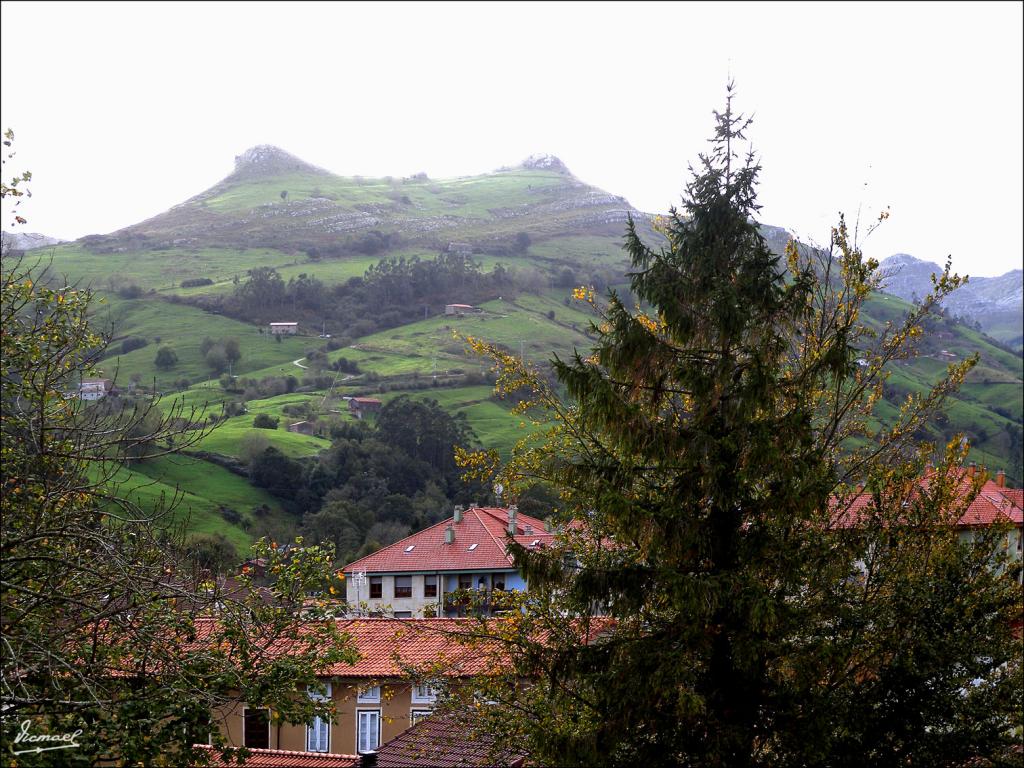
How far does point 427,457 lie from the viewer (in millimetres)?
108625

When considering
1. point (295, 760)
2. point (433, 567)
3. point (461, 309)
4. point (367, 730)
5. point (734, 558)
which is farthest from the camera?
point (461, 309)

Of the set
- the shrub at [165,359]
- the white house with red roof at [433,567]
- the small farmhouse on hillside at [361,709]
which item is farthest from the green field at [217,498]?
the shrub at [165,359]

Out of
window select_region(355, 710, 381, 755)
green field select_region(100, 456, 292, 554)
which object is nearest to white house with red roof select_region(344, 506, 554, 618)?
green field select_region(100, 456, 292, 554)

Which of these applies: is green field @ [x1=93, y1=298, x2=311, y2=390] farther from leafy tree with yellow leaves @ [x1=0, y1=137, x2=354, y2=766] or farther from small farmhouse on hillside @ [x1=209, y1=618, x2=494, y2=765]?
leafy tree with yellow leaves @ [x1=0, y1=137, x2=354, y2=766]

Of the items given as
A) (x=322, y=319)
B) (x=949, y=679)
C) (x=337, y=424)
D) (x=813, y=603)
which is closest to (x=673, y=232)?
(x=813, y=603)

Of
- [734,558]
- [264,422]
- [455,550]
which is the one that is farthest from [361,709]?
[264,422]

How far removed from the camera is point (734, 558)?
1555cm

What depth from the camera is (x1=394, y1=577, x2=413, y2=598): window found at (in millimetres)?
61188

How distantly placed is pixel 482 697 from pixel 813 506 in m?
6.47

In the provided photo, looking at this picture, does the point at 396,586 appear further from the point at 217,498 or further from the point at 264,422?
the point at 264,422

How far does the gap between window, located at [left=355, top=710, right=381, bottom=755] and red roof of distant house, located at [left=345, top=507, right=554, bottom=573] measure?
2363cm

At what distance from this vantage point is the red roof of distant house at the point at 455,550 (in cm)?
6006

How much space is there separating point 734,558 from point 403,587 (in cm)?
4765

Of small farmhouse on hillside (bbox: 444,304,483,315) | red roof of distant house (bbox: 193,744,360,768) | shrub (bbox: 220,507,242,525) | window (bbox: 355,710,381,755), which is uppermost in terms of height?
small farmhouse on hillside (bbox: 444,304,483,315)
